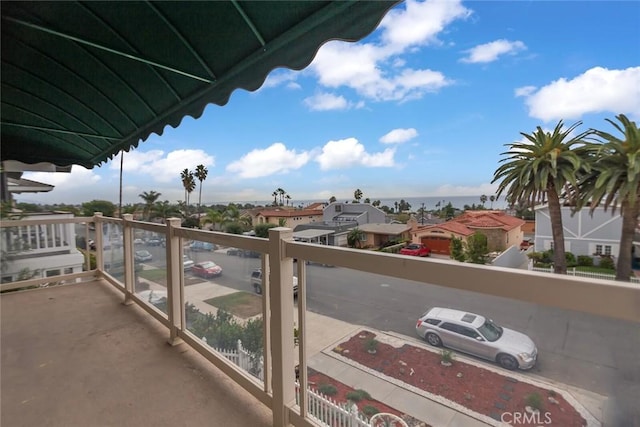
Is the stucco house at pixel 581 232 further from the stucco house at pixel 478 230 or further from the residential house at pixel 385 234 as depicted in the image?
the residential house at pixel 385 234

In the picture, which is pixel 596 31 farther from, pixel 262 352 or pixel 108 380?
pixel 108 380

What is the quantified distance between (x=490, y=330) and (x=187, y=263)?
2.20 meters

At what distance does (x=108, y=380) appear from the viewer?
2133 millimetres

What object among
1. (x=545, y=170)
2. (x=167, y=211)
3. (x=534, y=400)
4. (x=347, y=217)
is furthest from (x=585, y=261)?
(x=167, y=211)

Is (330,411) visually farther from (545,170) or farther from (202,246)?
(545,170)

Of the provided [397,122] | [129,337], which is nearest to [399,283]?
[129,337]

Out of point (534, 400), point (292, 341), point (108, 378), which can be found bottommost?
point (108, 378)

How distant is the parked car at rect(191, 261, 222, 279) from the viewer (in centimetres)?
220

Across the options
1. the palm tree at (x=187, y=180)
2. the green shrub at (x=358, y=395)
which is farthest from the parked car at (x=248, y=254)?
the palm tree at (x=187, y=180)

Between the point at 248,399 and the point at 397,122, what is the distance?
1135 cm

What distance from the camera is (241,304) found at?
1.96 metres

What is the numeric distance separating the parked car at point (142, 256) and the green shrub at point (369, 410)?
259 centimetres

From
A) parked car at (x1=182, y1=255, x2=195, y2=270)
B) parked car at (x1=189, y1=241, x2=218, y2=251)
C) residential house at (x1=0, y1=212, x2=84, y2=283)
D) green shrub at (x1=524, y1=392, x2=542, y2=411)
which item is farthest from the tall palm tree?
green shrub at (x1=524, y1=392, x2=542, y2=411)

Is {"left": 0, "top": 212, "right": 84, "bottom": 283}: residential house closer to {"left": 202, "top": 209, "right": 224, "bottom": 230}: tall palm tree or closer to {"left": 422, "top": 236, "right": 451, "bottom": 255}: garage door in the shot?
{"left": 202, "top": 209, "right": 224, "bottom": 230}: tall palm tree
